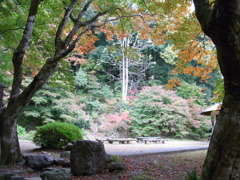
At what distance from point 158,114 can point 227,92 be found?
14832mm

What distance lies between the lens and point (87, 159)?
14.8 ft

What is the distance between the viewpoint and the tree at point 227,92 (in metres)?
2.29

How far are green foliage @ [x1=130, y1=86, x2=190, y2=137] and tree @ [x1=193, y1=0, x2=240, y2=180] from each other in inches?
561

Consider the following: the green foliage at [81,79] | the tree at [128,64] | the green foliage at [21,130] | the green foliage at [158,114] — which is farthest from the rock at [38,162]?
the tree at [128,64]

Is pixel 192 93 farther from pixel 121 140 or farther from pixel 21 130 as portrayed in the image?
pixel 21 130

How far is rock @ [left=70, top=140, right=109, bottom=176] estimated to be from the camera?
14.6 ft

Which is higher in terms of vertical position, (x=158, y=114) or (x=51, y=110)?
(x=51, y=110)

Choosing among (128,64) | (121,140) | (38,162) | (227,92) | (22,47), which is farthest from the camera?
(128,64)

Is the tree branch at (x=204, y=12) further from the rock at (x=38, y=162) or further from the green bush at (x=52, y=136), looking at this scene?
the green bush at (x=52, y=136)

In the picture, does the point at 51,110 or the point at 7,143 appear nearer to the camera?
the point at 7,143

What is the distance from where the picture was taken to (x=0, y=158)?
5.17 m

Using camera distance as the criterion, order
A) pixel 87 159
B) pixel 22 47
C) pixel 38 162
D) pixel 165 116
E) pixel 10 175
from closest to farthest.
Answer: pixel 10 175 → pixel 87 159 → pixel 38 162 → pixel 22 47 → pixel 165 116

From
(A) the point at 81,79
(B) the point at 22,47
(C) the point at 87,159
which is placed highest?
(A) the point at 81,79

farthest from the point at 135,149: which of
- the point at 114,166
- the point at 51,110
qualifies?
the point at 51,110
